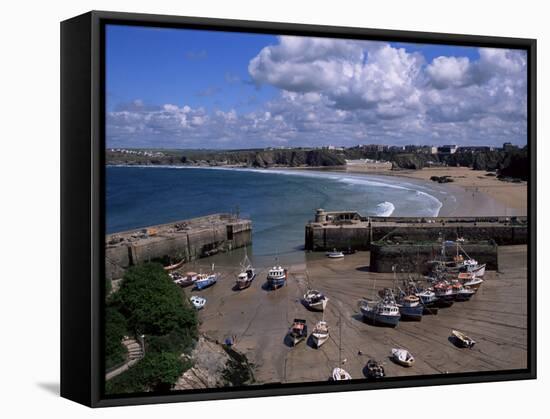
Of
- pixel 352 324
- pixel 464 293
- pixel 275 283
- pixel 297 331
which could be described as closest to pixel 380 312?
pixel 352 324

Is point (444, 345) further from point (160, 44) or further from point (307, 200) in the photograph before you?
point (160, 44)

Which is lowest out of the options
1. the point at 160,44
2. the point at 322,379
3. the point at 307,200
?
the point at 322,379

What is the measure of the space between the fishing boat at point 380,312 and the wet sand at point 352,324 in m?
0.09

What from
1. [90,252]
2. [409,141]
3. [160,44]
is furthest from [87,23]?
[409,141]

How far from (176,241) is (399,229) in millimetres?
3021

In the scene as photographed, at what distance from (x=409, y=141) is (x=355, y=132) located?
78 cm

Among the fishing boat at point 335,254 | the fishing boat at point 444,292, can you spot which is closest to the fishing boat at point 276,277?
the fishing boat at point 335,254

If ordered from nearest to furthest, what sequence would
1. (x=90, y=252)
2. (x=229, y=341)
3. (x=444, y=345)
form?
(x=90, y=252) → (x=229, y=341) → (x=444, y=345)

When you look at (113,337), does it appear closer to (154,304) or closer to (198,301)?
(154,304)

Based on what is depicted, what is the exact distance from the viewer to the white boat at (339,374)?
40.6ft

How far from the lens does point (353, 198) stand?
12.9 meters

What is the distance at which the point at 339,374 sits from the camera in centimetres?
1238

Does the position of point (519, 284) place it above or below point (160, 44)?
below

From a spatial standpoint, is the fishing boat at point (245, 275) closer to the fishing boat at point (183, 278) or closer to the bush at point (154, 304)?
the fishing boat at point (183, 278)
